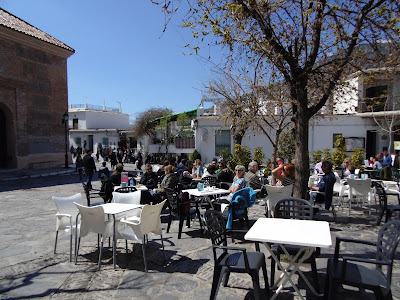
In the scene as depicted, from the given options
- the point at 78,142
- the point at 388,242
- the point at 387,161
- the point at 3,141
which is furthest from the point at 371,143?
the point at 78,142

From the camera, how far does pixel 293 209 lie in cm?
427

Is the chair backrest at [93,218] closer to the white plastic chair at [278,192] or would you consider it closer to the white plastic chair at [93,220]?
the white plastic chair at [93,220]

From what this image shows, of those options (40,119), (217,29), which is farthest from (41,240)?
(40,119)

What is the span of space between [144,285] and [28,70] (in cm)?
1959

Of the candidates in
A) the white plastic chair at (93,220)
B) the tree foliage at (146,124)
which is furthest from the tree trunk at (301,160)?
the tree foliage at (146,124)

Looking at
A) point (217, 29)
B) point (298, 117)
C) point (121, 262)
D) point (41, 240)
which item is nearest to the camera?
point (121, 262)

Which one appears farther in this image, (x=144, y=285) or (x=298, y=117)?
(x=298, y=117)

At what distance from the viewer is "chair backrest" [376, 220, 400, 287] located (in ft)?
9.22

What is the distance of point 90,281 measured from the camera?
3.88 meters

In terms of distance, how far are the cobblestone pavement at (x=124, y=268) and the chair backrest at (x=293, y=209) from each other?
0.72 m

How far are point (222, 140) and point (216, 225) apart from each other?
19.2 m

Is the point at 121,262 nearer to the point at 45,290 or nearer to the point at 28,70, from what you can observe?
the point at 45,290

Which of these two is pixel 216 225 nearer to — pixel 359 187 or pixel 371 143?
pixel 359 187

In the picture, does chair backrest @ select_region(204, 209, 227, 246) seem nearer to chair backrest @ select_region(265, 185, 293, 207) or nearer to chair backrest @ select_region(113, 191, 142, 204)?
chair backrest @ select_region(113, 191, 142, 204)
